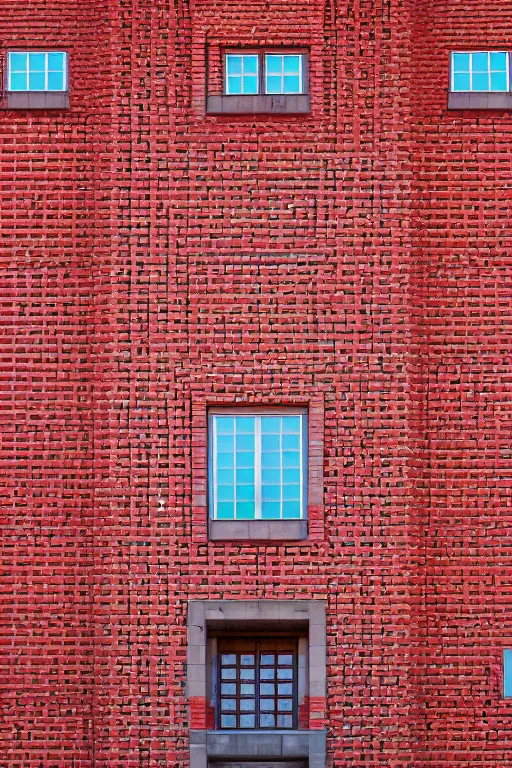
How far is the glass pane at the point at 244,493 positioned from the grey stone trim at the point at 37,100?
233 inches

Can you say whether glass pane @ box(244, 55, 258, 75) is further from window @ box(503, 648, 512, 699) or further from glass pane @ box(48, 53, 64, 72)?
window @ box(503, 648, 512, 699)

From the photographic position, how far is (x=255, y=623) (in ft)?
54.1

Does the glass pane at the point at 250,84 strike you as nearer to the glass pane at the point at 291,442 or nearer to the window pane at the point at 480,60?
the window pane at the point at 480,60

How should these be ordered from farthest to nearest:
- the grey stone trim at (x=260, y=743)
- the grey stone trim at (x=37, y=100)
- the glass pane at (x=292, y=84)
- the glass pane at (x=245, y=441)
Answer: the grey stone trim at (x=37, y=100) < the glass pane at (x=292, y=84) < the glass pane at (x=245, y=441) < the grey stone trim at (x=260, y=743)

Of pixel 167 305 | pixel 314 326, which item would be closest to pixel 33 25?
pixel 167 305

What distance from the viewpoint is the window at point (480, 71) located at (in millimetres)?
17828

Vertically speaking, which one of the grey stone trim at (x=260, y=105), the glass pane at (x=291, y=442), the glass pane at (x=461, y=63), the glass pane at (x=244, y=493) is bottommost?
the glass pane at (x=244, y=493)

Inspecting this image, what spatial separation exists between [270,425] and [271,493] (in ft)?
3.00

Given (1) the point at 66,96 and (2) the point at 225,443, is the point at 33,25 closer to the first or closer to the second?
(1) the point at 66,96

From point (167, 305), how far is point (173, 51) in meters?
3.54


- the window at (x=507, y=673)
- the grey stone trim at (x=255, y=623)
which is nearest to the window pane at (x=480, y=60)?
the grey stone trim at (x=255, y=623)

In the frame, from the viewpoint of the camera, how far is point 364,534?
16531 mm

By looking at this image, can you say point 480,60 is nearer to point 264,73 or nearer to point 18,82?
point 264,73

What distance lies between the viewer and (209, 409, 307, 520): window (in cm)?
1673
